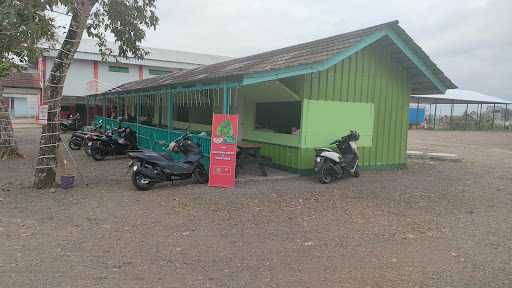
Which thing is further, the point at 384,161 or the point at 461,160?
the point at 461,160

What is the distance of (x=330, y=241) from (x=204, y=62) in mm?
28839

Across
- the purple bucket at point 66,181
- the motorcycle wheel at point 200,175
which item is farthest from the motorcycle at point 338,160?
the purple bucket at point 66,181

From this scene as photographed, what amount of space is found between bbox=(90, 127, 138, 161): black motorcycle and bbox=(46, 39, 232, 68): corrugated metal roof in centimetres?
1343

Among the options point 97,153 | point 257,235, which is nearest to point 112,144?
point 97,153

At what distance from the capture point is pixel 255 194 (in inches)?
289

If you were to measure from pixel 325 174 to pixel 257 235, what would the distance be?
12.6ft

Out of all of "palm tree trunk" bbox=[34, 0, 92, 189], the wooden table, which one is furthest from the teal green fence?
"palm tree trunk" bbox=[34, 0, 92, 189]

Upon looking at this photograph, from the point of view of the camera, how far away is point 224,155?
8.00 meters

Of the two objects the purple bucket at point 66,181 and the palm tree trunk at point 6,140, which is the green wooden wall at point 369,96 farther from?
the palm tree trunk at point 6,140

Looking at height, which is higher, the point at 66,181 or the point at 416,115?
the point at 416,115

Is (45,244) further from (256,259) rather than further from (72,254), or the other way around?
(256,259)

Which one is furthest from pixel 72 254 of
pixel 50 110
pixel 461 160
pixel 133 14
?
pixel 461 160

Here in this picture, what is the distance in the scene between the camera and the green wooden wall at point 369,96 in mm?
9273

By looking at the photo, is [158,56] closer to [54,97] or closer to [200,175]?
[54,97]
